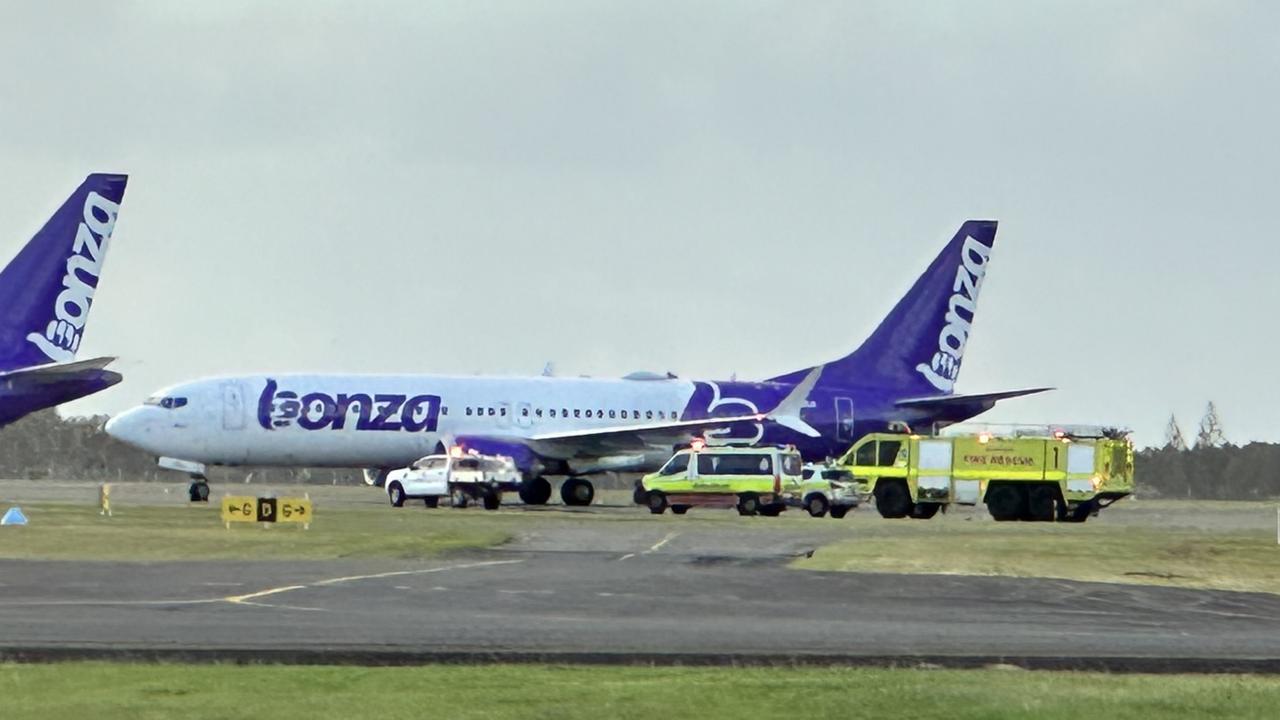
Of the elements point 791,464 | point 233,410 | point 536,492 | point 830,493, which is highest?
point 233,410

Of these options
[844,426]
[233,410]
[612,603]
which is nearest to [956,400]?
[844,426]

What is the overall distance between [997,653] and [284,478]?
344ft

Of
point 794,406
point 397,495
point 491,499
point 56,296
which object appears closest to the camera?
point 56,296

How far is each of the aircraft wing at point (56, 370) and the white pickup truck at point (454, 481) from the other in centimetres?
1326

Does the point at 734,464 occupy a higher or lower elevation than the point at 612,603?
higher

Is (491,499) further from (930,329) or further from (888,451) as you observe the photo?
(930,329)

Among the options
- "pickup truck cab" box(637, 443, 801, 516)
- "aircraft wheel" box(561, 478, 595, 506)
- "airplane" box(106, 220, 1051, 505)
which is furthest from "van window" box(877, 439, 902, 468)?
"aircraft wheel" box(561, 478, 595, 506)

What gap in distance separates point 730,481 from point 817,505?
2.70m

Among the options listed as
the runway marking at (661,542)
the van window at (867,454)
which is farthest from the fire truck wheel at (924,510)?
the runway marking at (661,542)

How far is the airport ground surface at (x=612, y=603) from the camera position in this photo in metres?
20.2

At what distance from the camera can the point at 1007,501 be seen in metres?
58.5

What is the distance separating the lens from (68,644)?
19906 millimetres

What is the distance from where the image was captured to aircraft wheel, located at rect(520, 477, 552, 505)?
74.0 metres

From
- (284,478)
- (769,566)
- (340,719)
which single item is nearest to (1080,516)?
(769,566)
